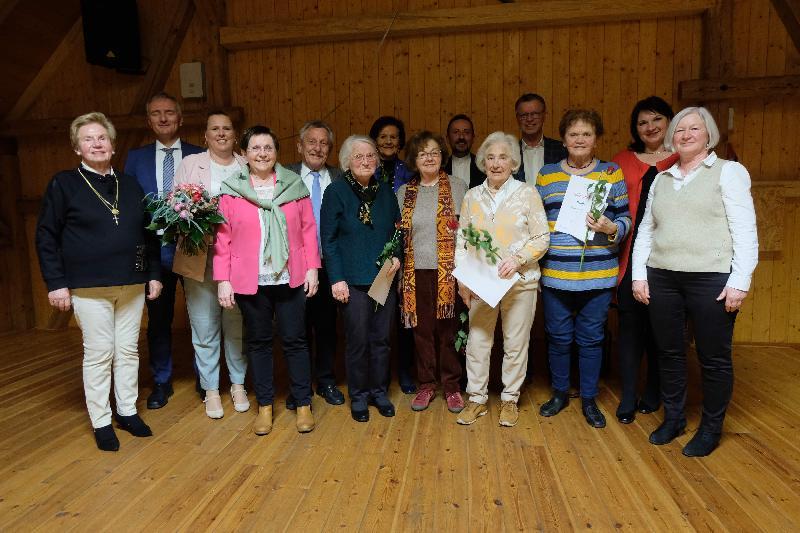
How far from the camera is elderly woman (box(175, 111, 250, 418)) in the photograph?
9.22 ft

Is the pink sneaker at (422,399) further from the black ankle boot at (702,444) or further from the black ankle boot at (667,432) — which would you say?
the black ankle boot at (702,444)

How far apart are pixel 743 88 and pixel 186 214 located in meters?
4.12

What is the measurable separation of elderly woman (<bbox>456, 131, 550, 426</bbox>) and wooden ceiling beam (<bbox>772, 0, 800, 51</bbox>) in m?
3.04

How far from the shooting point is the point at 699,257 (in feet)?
7.47

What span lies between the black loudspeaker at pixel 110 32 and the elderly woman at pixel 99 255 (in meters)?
2.77

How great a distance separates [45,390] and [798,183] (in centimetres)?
559

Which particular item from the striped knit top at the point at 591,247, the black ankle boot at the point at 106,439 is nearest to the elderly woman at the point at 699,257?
the striped knit top at the point at 591,247

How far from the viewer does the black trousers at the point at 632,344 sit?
2689 millimetres

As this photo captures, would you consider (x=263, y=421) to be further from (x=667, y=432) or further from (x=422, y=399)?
(x=667, y=432)

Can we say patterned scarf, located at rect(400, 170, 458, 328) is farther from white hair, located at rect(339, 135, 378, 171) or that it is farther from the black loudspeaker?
the black loudspeaker

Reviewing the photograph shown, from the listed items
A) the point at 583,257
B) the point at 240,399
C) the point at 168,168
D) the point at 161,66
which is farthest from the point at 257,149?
the point at 161,66

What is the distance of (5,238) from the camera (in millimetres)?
5332

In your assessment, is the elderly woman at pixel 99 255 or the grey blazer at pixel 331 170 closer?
the elderly woman at pixel 99 255

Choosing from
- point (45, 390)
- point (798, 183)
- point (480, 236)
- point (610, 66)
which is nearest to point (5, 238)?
point (45, 390)
